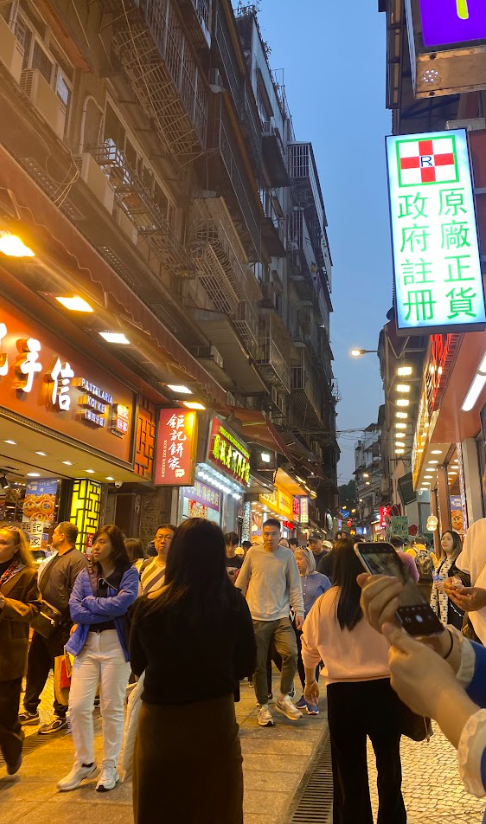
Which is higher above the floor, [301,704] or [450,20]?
[450,20]

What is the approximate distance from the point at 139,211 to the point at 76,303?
5.42 meters

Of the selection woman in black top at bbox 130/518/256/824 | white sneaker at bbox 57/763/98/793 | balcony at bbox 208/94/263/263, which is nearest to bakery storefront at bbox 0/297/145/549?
white sneaker at bbox 57/763/98/793

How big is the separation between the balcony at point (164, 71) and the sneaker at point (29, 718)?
40.2 ft

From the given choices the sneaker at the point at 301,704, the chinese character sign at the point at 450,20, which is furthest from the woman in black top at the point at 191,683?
the chinese character sign at the point at 450,20

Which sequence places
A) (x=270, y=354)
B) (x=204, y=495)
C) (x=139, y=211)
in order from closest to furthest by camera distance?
(x=139, y=211) → (x=204, y=495) → (x=270, y=354)

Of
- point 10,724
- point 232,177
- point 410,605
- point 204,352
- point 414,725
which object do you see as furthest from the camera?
point 232,177

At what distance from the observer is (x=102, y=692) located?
15.5 feet

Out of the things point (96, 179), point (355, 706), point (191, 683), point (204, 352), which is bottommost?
point (355, 706)

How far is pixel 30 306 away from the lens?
8820mm

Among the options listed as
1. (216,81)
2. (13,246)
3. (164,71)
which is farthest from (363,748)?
(216,81)

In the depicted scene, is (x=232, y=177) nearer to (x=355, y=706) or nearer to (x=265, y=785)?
(x=265, y=785)

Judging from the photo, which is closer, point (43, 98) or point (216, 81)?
point (43, 98)

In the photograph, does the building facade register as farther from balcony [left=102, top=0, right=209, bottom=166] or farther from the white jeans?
the white jeans

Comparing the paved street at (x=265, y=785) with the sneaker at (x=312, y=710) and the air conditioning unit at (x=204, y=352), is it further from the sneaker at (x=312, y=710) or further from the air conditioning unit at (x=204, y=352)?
the air conditioning unit at (x=204, y=352)
